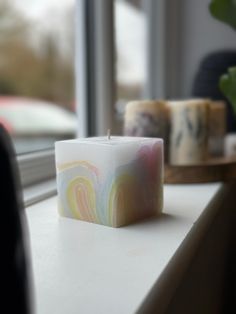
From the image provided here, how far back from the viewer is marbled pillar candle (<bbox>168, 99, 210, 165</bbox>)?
802 millimetres

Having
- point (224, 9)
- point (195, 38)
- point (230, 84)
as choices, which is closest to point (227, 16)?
point (224, 9)

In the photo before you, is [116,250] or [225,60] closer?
[116,250]

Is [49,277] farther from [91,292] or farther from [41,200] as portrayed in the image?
[41,200]

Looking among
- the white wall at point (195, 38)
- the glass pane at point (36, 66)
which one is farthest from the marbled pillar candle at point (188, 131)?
the white wall at point (195, 38)

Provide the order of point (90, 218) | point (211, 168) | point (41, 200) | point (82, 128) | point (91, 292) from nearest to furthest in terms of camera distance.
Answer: point (91, 292)
point (90, 218)
point (41, 200)
point (211, 168)
point (82, 128)

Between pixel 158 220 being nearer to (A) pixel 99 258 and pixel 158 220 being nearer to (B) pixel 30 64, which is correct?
(A) pixel 99 258

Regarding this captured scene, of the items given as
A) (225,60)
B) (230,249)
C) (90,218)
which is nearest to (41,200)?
(90,218)

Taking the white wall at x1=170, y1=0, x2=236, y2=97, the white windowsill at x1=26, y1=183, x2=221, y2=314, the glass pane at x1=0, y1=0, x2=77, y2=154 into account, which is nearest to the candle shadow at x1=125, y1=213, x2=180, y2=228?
the white windowsill at x1=26, y1=183, x2=221, y2=314

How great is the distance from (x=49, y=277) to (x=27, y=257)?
160 mm

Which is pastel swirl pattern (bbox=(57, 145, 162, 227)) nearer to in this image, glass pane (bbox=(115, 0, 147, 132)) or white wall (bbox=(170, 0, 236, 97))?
glass pane (bbox=(115, 0, 147, 132))

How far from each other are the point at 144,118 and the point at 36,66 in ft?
1.26

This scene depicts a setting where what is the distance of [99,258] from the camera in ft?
1.32

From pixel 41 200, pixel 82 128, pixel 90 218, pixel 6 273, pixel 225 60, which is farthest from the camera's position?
pixel 225 60

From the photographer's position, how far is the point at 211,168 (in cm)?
77
